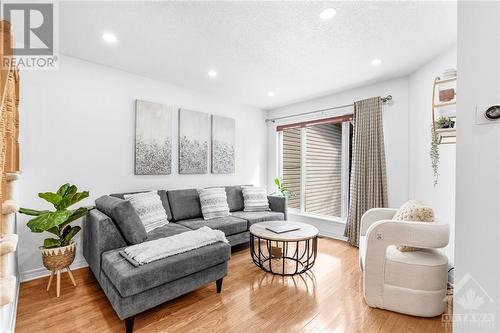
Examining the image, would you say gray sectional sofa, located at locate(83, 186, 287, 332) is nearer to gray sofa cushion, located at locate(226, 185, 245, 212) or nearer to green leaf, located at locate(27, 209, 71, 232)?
green leaf, located at locate(27, 209, 71, 232)

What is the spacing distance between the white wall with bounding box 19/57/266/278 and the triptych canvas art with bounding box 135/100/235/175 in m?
0.10

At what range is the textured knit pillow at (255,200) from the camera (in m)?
3.85

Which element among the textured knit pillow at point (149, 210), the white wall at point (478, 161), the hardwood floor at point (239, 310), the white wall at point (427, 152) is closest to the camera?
the white wall at point (478, 161)

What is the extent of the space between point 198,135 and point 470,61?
3317 mm

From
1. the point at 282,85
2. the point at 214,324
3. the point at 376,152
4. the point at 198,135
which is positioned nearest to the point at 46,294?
the point at 214,324

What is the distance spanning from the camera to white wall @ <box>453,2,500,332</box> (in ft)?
2.98

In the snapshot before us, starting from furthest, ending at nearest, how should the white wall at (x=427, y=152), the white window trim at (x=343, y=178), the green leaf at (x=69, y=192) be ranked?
the white window trim at (x=343, y=178) → the white wall at (x=427, y=152) → the green leaf at (x=69, y=192)

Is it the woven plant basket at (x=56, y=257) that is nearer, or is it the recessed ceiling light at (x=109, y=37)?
the woven plant basket at (x=56, y=257)

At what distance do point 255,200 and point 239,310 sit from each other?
2063 millimetres

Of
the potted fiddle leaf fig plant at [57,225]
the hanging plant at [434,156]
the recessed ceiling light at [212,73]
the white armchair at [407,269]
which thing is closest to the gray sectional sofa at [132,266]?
the potted fiddle leaf fig plant at [57,225]

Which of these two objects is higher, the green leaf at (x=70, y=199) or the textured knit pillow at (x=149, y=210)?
the green leaf at (x=70, y=199)

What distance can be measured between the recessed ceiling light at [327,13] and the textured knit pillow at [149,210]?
259cm

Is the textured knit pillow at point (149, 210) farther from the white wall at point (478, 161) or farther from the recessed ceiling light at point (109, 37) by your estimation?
the white wall at point (478, 161)

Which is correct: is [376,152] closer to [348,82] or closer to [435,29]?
[348,82]
